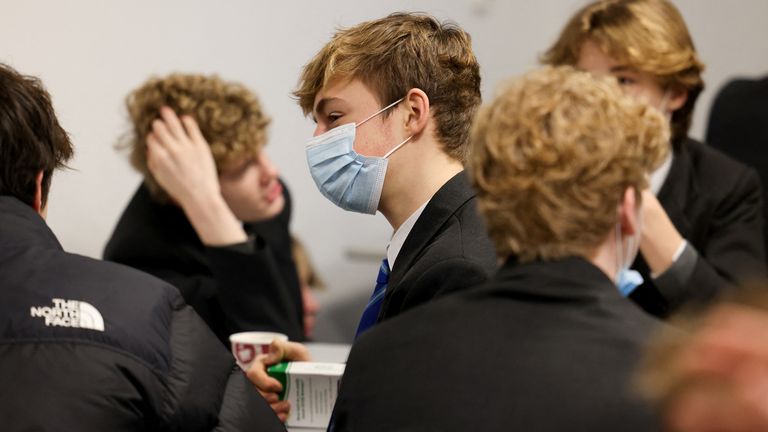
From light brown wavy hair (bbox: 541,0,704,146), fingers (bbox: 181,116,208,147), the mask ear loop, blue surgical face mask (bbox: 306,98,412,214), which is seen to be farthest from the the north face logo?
light brown wavy hair (bbox: 541,0,704,146)

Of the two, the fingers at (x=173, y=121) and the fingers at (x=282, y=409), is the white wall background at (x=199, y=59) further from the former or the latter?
the fingers at (x=282, y=409)

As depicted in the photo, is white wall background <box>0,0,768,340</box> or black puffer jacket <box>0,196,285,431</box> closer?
black puffer jacket <box>0,196,285,431</box>

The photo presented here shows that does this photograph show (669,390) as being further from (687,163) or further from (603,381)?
(687,163)

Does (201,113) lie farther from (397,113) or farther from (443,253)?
(443,253)

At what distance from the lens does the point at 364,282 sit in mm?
3973

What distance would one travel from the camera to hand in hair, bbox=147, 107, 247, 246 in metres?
2.52

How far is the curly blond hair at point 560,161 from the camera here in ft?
3.92

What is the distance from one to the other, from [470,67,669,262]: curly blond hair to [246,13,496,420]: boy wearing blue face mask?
39 centimetres

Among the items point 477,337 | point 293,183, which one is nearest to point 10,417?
point 477,337

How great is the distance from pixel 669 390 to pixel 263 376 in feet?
3.92

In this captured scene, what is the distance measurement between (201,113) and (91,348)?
1.30 meters

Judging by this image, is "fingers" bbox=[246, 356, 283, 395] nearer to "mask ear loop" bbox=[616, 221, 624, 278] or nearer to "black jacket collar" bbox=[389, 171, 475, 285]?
"black jacket collar" bbox=[389, 171, 475, 285]

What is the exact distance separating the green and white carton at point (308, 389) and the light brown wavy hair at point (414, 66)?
0.41 metres

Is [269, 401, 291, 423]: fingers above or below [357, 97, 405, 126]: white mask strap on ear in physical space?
below
